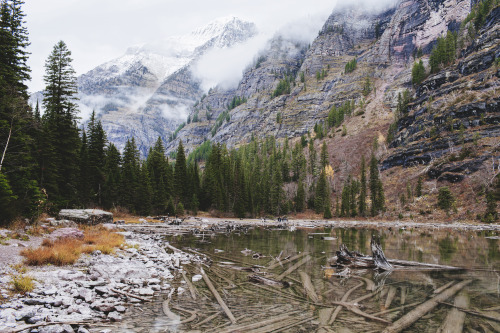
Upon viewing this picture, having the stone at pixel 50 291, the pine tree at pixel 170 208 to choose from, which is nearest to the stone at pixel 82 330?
the stone at pixel 50 291

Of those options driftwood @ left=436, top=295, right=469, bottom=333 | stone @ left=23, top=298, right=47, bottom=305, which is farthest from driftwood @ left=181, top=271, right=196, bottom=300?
driftwood @ left=436, top=295, right=469, bottom=333

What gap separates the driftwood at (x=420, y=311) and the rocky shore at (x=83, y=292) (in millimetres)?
8473

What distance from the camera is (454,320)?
8961 millimetres

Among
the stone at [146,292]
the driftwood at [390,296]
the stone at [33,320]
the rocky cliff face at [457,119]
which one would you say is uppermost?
the rocky cliff face at [457,119]

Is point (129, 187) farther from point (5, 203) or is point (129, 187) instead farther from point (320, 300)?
point (320, 300)

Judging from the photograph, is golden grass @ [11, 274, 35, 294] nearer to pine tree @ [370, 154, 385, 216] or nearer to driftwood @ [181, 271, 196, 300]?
driftwood @ [181, 271, 196, 300]

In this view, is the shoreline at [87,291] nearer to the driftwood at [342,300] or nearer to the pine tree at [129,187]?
the driftwood at [342,300]

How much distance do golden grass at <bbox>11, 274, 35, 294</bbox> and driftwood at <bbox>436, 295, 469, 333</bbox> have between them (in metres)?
12.6

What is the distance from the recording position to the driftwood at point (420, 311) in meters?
8.29

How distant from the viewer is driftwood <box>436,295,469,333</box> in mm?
8300

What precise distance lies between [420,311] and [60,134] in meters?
39.0

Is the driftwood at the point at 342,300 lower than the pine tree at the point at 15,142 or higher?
lower

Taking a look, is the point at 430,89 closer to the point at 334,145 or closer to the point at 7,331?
the point at 334,145

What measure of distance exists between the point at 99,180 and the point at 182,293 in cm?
4700
